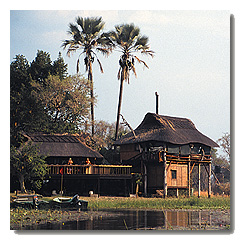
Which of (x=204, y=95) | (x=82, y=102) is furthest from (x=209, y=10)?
(x=82, y=102)

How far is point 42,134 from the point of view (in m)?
36.4

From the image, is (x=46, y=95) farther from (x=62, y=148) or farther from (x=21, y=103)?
(x=62, y=148)

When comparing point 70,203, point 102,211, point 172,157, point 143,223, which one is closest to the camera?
point 143,223

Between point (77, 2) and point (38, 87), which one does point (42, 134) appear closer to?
point (38, 87)

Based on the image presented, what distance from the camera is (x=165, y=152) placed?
36250 millimetres

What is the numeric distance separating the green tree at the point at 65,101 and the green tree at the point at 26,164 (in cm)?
850

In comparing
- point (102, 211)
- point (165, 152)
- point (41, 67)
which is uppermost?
point (41, 67)

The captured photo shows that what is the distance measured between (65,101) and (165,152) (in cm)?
990

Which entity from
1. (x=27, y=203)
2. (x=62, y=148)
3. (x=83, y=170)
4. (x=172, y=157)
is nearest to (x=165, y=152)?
(x=172, y=157)

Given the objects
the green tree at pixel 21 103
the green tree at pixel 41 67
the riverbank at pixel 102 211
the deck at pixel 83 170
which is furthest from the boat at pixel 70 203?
the green tree at pixel 41 67
